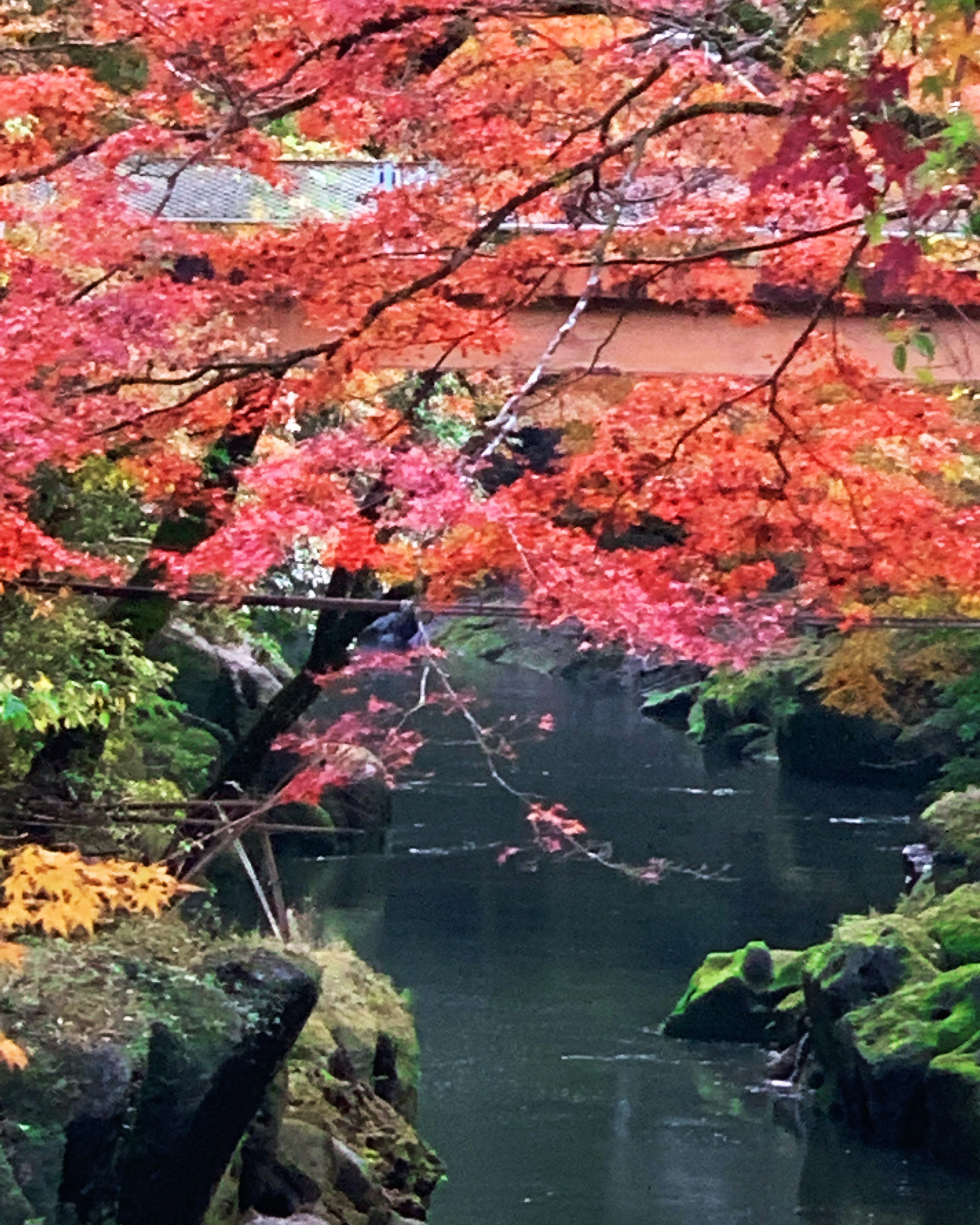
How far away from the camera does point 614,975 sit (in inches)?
641

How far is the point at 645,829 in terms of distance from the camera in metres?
22.6

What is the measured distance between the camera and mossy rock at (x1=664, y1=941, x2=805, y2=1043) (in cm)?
1479

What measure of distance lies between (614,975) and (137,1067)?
10813mm

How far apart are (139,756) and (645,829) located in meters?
12.8

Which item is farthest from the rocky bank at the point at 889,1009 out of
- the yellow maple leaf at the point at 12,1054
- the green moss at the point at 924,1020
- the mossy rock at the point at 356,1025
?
the yellow maple leaf at the point at 12,1054

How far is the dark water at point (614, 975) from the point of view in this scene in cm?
1109

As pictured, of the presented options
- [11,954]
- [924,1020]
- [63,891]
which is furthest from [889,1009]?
[11,954]

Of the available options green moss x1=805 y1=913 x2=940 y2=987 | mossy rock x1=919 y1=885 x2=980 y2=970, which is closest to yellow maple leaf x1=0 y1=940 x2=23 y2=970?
green moss x1=805 y1=913 x2=940 y2=987

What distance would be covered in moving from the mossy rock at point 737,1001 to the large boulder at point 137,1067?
846 centimetres

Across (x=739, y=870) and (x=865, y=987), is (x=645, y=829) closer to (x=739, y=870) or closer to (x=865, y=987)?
(x=739, y=870)

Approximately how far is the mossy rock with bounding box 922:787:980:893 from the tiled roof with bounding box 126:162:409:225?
9.67 meters

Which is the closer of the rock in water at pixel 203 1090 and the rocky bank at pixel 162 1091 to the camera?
the rocky bank at pixel 162 1091

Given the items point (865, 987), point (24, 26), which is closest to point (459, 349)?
point (24, 26)

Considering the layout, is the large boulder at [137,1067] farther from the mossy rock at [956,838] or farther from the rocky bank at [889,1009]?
the mossy rock at [956,838]
